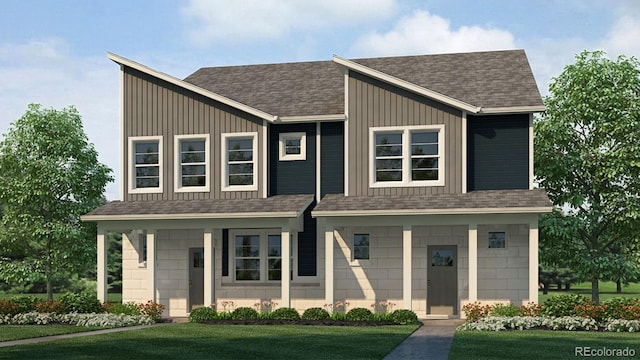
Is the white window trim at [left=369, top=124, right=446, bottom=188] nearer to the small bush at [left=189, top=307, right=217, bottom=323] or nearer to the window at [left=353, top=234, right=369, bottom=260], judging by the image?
the window at [left=353, top=234, right=369, bottom=260]

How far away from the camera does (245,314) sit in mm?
25297

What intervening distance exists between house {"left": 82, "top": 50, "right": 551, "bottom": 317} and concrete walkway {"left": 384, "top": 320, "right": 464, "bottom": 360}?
64.4 inches

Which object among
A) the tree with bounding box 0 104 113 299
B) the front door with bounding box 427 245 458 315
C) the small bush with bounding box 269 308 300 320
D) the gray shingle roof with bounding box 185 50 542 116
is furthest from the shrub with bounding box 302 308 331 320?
the tree with bounding box 0 104 113 299

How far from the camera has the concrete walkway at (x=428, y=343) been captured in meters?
16.6

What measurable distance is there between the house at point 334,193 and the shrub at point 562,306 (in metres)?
0.80

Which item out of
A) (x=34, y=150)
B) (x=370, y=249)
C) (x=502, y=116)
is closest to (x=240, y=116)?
(x=370, y=249)

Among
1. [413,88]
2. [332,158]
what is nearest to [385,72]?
[413,88]

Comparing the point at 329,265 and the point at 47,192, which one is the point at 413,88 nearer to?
the point at 329,265

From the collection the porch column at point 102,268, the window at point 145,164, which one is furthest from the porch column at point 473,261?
the porch column at point 102,268

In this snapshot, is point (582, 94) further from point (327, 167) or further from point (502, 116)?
point (327, 167)

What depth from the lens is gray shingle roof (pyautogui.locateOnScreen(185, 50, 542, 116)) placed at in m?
27.2

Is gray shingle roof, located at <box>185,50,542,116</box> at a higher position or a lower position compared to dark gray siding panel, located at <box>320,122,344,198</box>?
higher

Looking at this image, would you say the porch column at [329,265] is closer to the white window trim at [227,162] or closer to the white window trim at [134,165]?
the white window trim at [227,162]

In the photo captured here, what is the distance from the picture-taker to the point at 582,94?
94.5 ft
